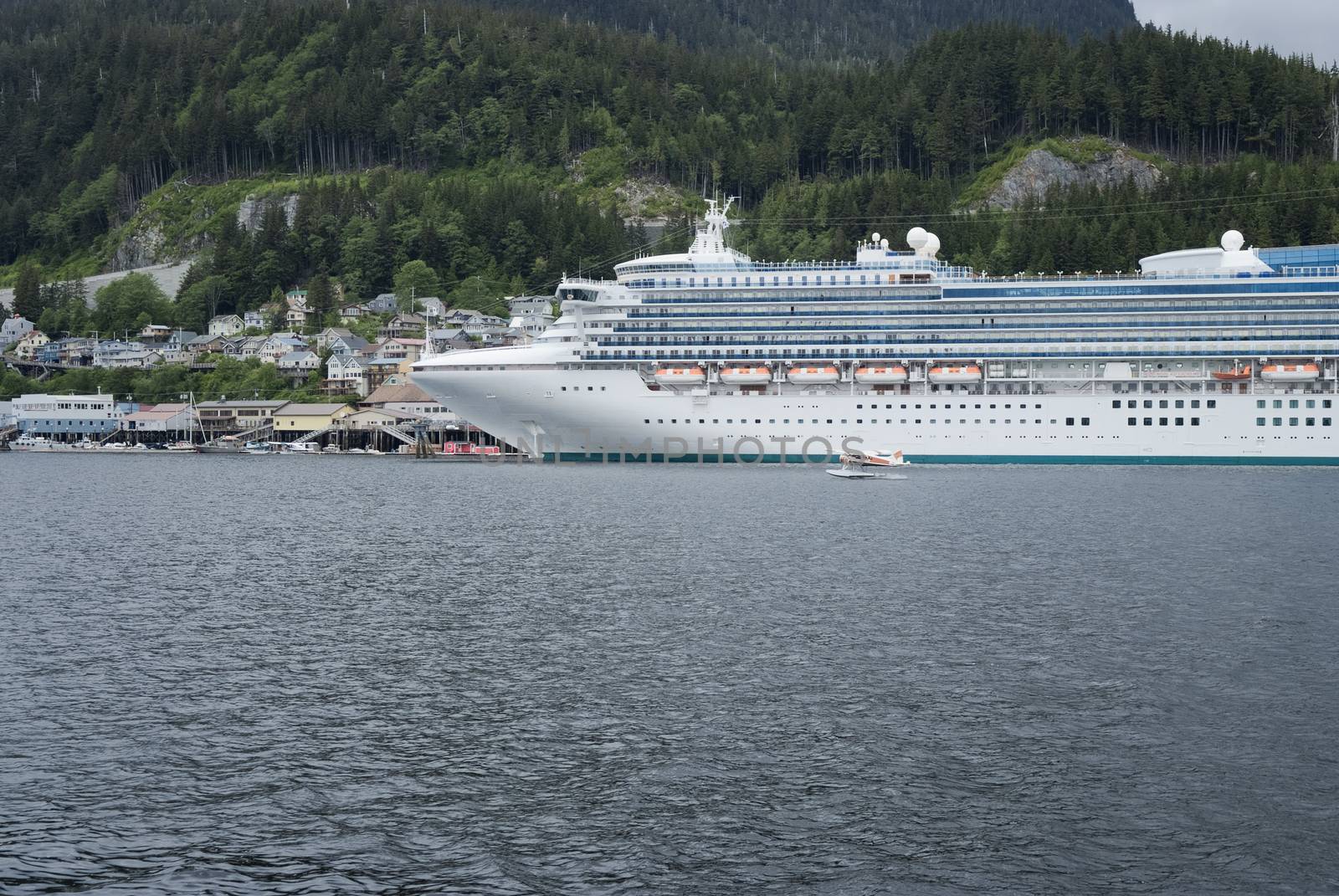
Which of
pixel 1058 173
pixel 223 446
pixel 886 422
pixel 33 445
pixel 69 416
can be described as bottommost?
pixel 223 446

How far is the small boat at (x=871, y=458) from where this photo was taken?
269 feet

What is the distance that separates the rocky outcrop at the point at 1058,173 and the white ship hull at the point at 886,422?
275ft

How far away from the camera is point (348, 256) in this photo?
600 feet

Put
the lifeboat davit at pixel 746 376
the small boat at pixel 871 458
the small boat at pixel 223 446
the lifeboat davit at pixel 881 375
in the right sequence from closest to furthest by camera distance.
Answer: the small boat at pixel 871 458 → the lifeboat davit at pixel 881 375 → the lifeboat davit at pixel 746 376 → the small boat at pixel 223 446

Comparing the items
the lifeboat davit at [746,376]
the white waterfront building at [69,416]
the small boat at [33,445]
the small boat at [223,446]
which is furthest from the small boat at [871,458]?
the white waterfront building at [69,416]

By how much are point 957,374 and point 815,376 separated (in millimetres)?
9176

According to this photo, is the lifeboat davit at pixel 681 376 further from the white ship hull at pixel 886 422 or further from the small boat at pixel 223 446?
the small boat at pixel 223 446

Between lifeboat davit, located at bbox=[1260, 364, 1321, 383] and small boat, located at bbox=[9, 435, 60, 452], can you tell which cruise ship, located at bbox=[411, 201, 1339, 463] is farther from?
small boat, located at bbox=[9, 435, 60, 452]

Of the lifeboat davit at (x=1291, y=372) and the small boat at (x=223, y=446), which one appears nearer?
the lifeboat davit at (x=1291, y=372)

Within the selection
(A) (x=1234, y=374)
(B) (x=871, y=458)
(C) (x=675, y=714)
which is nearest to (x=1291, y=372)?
(A) (x=1234, y=374)

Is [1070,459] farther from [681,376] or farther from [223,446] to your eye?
[223,446]

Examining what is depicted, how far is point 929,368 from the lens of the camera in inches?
3457

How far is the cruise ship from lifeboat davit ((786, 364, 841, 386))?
0.36 feet

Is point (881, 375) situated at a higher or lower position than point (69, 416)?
higher
